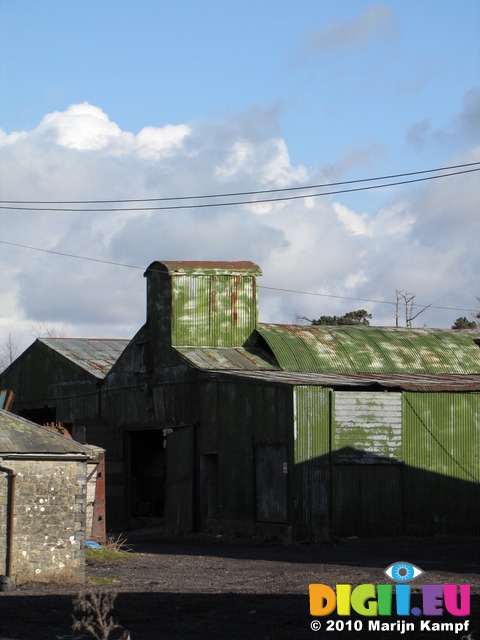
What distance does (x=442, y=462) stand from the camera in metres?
26.8

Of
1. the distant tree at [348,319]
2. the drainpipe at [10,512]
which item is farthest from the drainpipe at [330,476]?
the distant tree at [348,319]

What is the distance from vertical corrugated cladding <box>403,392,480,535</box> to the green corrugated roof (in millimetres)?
5037

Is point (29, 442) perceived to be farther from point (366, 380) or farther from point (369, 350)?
point (369, 350)

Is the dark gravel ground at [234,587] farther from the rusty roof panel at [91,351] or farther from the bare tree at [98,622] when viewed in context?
the rusty roof panel at [91,351]

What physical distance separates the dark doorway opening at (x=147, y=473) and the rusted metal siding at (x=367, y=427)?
10.1 m

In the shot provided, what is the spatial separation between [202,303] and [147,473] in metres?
6.77

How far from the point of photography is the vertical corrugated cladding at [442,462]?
1036 inches

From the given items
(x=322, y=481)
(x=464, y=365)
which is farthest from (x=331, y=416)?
(x=464, y=365)

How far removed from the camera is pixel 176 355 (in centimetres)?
3072

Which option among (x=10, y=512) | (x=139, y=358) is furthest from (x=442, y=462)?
(x=10, y=512)

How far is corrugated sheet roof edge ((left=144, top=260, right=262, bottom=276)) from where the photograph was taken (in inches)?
1250

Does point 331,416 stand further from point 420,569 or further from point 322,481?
point 420,569

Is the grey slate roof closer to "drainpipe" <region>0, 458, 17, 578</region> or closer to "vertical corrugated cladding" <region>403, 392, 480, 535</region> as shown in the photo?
"drainpipe" <region>0, 458, 17, 578</region>

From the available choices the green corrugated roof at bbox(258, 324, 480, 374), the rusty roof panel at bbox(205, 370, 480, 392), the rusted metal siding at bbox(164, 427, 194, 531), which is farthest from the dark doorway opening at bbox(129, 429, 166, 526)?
the rusty roof panel at bbox(205, 370, 480, 392)
